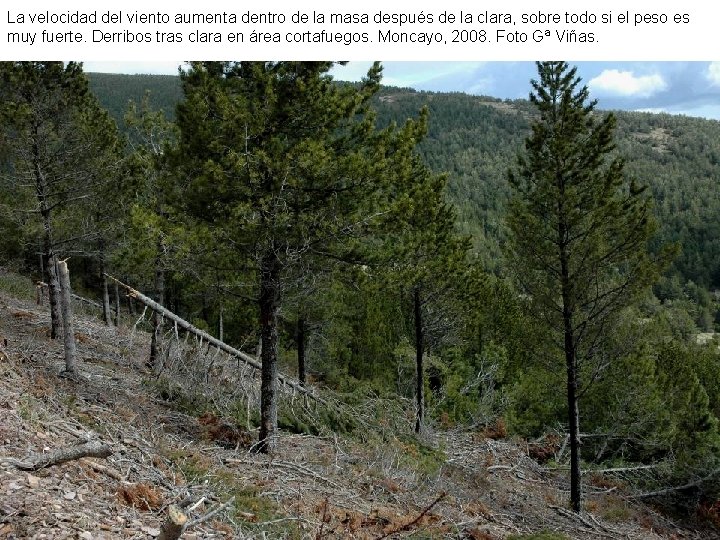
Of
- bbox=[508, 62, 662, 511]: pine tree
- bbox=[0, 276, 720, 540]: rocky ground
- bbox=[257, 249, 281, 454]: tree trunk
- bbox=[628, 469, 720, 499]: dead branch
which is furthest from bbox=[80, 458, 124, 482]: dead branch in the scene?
bbox=[628, 469, 720, 499]: dead branch

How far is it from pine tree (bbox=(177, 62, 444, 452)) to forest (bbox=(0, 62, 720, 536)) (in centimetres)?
3

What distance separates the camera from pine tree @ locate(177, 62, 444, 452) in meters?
7.15

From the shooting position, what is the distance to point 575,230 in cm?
1145

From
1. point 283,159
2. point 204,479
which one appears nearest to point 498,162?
point 283,159

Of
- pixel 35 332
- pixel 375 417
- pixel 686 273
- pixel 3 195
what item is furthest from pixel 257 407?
pixel 686 273

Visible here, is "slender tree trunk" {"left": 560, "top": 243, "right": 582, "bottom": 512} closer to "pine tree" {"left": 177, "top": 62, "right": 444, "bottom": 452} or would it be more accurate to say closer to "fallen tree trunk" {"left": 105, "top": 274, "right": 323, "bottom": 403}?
"fallen tree trunk" {"left": 105, "top": 274, "right": 323, "bottom": 403}

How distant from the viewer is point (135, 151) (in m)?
13.9

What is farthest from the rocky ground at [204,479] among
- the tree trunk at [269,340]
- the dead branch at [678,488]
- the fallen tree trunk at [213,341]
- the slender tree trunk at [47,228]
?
the dead branch at [678,488]

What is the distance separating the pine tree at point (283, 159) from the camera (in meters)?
7.15

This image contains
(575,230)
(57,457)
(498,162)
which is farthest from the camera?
(498,162)

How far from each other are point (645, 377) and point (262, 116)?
1503 cm

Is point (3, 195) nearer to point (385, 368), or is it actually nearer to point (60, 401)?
point (60, 401)

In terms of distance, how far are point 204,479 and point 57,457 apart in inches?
79.8

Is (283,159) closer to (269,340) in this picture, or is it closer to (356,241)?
(356,241)
